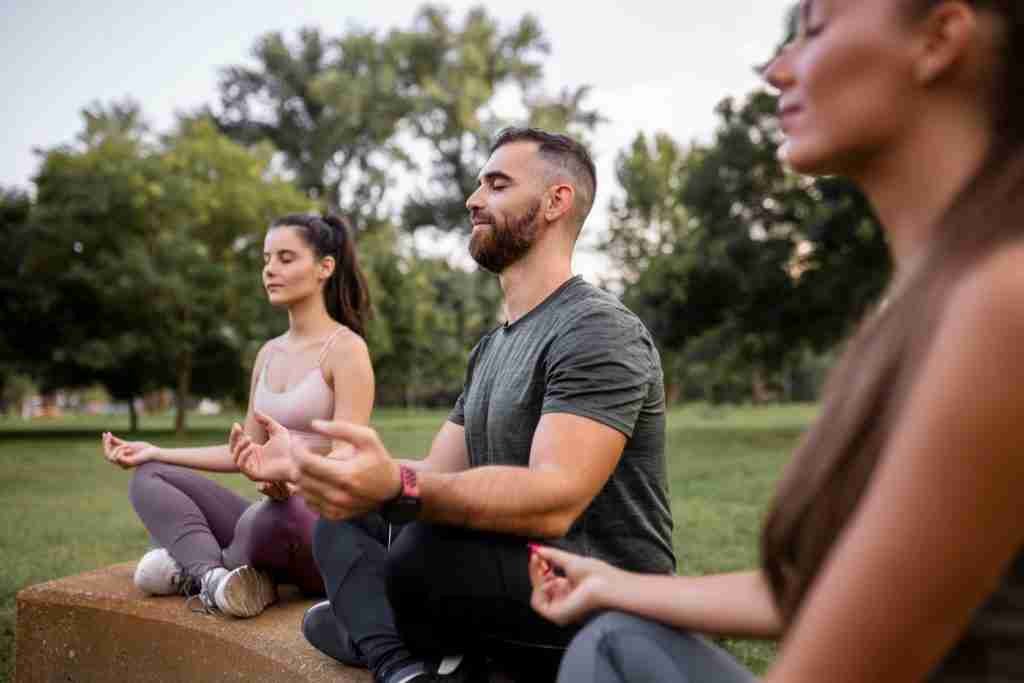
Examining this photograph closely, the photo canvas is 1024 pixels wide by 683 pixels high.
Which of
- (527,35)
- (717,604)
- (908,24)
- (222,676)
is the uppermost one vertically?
(527,35)

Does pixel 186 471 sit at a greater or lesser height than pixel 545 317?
lesser

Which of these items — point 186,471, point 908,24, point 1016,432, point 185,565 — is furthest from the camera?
point 186,471

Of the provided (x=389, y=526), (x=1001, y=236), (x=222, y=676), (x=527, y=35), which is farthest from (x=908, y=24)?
(x=527, y=35)

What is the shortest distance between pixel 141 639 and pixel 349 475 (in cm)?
214

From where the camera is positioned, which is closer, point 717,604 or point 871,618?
point 871,618

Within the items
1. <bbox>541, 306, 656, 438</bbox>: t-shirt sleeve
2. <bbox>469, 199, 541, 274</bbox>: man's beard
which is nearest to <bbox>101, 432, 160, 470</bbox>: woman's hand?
<bbox>469, 199, 541, 274</bbox>: man's beard

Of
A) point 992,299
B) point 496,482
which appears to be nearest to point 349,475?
point 496,482

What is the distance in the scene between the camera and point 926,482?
810 millimetres

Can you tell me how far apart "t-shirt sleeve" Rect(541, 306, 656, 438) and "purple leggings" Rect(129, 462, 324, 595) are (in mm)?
1337

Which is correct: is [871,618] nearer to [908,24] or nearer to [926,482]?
[926,482]

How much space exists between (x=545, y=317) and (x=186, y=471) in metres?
1.88

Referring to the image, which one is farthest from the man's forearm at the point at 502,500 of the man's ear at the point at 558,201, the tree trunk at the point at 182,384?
the tree trunk at the point at 182,384

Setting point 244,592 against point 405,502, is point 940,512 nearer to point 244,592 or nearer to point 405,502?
point 405,502

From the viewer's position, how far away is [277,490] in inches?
120
